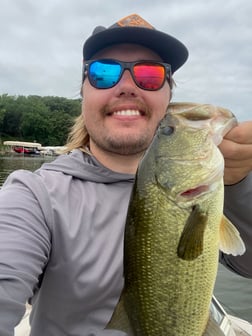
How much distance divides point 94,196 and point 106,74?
806mm

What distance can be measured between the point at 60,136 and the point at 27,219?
3188 inches

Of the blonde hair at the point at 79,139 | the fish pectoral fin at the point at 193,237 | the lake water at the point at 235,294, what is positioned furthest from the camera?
the lake water at the point at 235,294

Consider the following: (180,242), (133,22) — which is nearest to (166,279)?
(180,242)

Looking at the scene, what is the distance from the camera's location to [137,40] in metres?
2.87

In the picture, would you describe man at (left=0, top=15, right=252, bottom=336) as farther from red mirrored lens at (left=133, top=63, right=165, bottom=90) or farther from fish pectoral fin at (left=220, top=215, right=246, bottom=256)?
fish pectoral fin at (left=220, top=215, right=246, bottom=256)

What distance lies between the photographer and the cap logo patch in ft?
9.61

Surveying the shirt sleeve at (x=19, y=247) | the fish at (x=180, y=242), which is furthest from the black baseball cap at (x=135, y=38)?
the fish at (x=180, y=242)

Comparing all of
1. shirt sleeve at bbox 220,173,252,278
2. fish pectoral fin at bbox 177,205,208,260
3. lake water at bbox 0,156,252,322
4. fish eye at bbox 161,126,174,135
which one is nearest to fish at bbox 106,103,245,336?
fish pectoral fin at bbox 177,205,208,260

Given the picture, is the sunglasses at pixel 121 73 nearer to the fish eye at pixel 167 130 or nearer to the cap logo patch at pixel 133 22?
the cap logo patch at pixel 133 22

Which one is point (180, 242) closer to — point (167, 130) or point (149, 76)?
point (167, 130)

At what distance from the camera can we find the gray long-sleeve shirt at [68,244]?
6.50 feet

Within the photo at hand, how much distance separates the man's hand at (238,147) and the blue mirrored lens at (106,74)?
1059 millimetres

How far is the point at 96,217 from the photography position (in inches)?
93.3

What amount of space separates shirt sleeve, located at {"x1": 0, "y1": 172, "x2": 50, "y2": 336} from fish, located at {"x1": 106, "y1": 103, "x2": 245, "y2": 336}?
0.40m
